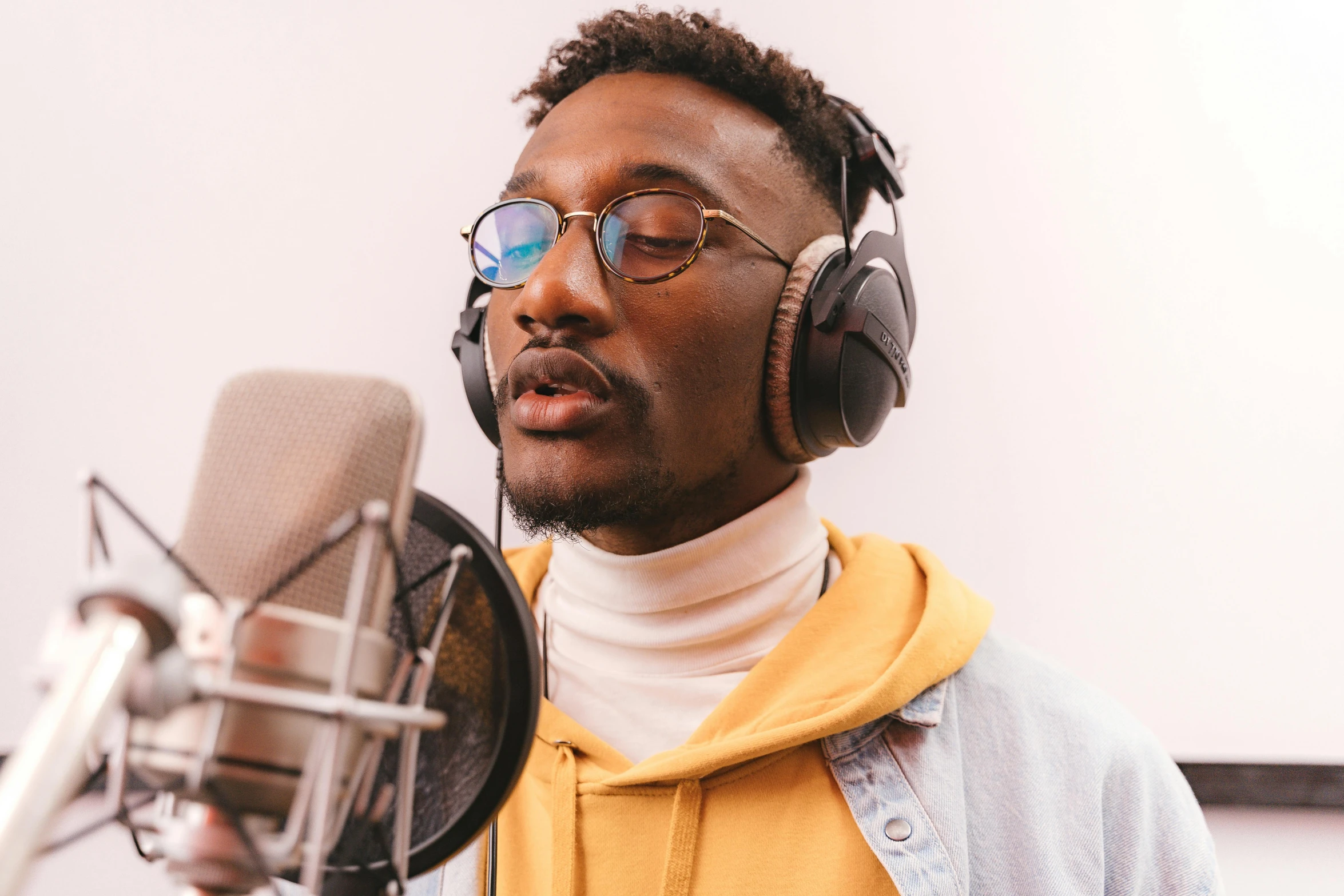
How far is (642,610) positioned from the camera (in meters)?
0.98

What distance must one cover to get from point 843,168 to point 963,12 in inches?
20.9

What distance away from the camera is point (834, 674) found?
0.92 m

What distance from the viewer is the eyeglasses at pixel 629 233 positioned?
93 centimetres

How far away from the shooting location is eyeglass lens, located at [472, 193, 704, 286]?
93 cm

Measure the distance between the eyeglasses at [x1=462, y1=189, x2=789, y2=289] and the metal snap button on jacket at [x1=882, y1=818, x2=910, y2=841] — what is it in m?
0.55

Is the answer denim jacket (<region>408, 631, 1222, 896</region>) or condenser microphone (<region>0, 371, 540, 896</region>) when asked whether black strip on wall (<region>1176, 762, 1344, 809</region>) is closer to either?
denim jacket (<region>408, 631, 1222, 896</region>)

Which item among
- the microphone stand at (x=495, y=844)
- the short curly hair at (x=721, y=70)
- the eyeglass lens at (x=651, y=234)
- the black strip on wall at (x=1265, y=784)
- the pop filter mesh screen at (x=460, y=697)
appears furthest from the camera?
the black strip on wall at (x=1265, y=784)

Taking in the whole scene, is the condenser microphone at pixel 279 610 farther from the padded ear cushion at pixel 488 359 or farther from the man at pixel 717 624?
the padded ear cushion at pixel 488 359

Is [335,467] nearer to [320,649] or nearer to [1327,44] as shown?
[320,649]

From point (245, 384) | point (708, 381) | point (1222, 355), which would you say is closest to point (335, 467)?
point (245, 384)

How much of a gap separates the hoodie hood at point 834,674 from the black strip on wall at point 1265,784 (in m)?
0.51

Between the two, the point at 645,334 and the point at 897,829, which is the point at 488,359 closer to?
the point at 645,334

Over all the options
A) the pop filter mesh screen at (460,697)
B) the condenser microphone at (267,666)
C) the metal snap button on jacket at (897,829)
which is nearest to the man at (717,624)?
the metal snap button on jacket at (897,829)

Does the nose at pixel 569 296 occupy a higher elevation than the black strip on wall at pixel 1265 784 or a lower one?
higher
